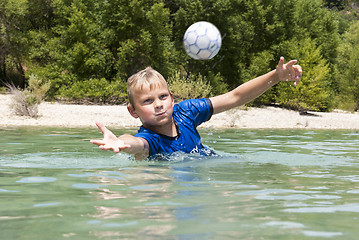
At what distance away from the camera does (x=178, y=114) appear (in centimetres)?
602

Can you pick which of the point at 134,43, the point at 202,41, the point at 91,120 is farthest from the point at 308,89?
the point at 202,41

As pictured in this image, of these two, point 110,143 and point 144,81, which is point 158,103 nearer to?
point 144,81

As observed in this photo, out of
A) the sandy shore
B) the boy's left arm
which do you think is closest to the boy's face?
the boy's left arm

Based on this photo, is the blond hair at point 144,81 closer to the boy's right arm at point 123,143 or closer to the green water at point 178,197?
the boy's right arm at point 123,143

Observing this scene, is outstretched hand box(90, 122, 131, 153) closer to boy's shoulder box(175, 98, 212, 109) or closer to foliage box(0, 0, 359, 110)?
boy's shoulder box(175, 98, 212, 109)

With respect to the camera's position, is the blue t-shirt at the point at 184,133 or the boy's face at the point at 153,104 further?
the blue t-shirt at the point at 184,133

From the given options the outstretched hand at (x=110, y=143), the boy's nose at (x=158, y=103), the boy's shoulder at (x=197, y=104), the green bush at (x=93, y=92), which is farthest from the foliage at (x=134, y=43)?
the outstretched hand at (x=110, y=143)

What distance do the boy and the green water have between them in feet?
0.83

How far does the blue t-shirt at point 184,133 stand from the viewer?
550cm

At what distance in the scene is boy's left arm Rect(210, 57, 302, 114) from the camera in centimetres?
568

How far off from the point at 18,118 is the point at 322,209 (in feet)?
45.3

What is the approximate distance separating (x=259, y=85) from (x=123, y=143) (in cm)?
238

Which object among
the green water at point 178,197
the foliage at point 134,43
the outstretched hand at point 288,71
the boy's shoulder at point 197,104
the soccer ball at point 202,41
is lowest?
the green water at point 178,197

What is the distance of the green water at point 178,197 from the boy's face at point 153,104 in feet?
2.08
